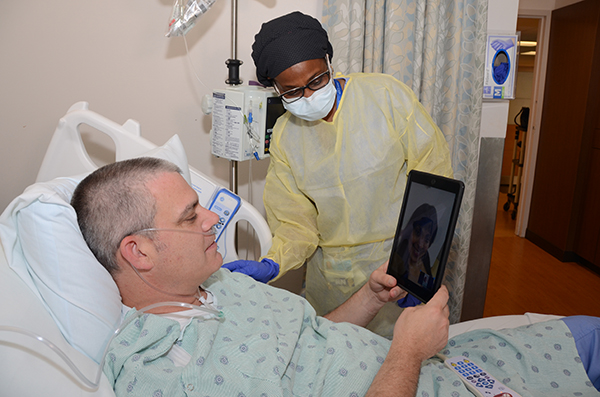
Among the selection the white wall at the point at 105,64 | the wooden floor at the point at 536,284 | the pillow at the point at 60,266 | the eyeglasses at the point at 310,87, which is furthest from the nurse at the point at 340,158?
the wooden floor at the point at 536,284

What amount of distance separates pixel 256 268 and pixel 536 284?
8.87 ft

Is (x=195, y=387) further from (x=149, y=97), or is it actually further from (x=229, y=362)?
(x=149, y=97)

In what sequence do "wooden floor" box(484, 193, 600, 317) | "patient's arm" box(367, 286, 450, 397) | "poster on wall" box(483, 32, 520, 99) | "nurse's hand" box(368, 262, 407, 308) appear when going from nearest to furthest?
"patient's arm" box(367, 286, 450, 397)
"nurse's hand" box(368, 262, 407, 308)
"poster on wall" box(483, 32, 520, 99)
"wooden floor" box(484, 193, 600, 317)

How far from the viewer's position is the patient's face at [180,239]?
1059mm

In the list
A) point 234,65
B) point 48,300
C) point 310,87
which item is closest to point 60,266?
point 48,300

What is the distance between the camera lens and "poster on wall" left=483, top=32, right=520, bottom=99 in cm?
205

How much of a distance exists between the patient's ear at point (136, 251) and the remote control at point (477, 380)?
78 centimetres

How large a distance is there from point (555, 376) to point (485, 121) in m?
1.37

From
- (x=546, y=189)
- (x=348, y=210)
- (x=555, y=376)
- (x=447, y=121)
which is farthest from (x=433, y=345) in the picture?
(x=546, y=189)

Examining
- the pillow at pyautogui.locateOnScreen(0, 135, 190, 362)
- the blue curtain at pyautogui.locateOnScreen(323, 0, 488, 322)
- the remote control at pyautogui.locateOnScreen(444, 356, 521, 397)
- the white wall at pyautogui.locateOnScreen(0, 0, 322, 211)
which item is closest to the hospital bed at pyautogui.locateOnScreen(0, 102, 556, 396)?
the pillow at pyautogui.locateOnScreen(0, 135, 190, 362)

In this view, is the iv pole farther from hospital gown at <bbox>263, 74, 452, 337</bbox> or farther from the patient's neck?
the patient's neck

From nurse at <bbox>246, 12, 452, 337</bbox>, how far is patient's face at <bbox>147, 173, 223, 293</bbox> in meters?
0.44

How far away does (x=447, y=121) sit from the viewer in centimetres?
207

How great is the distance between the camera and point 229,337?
3.45 feet
